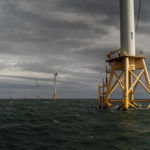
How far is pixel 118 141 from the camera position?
15.7 metres

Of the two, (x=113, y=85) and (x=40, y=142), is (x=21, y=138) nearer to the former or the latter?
(x=40, y=142)

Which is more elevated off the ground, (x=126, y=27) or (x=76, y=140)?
(x=126, y=27)

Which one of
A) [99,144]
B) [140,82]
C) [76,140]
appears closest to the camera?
[99,144]

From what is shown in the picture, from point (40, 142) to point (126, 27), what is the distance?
39051 millimetres

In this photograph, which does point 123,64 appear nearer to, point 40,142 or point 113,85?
point 113,85

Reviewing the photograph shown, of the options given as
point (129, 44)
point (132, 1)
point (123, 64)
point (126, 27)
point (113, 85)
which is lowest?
point (113, 85)

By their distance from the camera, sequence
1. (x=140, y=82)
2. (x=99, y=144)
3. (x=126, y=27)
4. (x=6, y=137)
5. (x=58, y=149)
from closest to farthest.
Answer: (x=58, y=149), (x=99, y=144), (x=6, y=137), (x=140, y=82), (x=126, y=27)

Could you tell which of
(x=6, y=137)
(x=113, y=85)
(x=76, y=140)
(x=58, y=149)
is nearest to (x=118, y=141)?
(x=76, y=140)

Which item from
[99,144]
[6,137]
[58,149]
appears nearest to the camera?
[58,149]

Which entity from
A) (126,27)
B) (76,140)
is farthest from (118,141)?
(126,27)

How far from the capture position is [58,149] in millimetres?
13477

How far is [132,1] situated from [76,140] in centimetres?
4195

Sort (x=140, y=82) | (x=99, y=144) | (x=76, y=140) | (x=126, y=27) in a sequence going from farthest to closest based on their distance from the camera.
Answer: (x=126, y=27) < (x=140, y=82) < (x=76, y=140) < (x=99, y=144)

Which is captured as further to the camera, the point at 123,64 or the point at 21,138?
the point at 123,64
